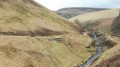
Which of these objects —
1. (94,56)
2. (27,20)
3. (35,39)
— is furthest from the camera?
(27,20)

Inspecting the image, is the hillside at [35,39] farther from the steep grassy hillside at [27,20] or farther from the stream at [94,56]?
the stream at [94,56]

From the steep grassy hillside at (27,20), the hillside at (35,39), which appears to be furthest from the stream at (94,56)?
the steep grassy hillside at (27,20)

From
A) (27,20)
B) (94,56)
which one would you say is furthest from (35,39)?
(94,56)

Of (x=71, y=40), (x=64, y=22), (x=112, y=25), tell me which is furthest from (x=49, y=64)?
(x=112, y=25)

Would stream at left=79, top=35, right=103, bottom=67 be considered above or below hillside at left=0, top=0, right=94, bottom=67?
below

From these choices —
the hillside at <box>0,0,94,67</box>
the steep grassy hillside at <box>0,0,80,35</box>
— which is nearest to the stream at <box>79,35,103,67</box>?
the hillside at <box>0,0,94,67</box>

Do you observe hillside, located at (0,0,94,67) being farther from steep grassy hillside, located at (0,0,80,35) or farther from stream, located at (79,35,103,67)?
stream, located at (79,35,103,67)

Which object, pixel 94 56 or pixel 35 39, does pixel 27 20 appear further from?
pixel 94 56

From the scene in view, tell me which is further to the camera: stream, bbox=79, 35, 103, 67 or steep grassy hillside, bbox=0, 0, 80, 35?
steep grassy hillside, bbox=0, 0, 80, 35

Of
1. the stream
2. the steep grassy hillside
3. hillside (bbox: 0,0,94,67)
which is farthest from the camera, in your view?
the steep grassy hillside

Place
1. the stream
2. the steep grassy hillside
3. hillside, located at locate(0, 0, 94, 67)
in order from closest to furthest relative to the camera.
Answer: hillside, located at locate(0, 0, 94, 67), the stream, the steep grassy hillside
